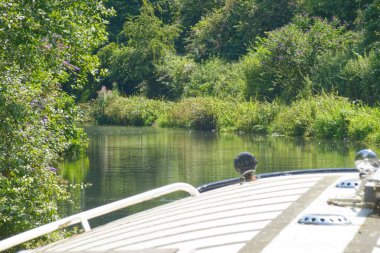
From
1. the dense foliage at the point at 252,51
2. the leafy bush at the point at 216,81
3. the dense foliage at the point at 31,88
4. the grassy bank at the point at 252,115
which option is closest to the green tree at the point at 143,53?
the dense foliage at the point at 252,51

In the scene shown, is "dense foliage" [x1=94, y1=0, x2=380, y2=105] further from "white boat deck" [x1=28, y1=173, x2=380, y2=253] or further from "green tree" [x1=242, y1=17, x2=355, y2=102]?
"white boat deck" [x1=28, y1=173, x2=380, y2=253]

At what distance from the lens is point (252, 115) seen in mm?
32375

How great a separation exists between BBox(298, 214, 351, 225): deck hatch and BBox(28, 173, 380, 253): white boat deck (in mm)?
34

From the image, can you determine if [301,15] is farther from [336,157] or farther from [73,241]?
[73,241]

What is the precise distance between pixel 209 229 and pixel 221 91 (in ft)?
109

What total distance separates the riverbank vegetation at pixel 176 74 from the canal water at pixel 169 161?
1063mm

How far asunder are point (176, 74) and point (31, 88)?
32.4m

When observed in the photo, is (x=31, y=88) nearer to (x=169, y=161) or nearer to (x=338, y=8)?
(x=169, y=161)

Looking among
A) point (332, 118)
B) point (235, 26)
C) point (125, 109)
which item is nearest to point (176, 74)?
point (125, 109)

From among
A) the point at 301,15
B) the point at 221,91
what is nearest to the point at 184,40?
the point at 221,91

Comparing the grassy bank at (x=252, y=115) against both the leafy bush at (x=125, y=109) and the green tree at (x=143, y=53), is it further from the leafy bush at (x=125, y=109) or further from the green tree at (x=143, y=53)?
the green tree at (x=143, y=53)

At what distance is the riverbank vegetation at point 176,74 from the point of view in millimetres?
9531

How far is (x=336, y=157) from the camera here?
20.7 meters

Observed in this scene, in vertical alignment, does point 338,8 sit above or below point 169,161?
above
